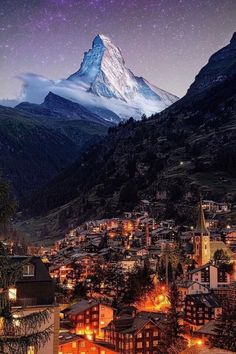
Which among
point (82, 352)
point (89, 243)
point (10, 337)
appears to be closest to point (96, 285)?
point (82, 352)

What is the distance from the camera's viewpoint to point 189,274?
114 metres

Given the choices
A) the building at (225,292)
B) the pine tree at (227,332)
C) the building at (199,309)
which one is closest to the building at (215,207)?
the building at (225,292)

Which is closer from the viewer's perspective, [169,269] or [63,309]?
[63,309]

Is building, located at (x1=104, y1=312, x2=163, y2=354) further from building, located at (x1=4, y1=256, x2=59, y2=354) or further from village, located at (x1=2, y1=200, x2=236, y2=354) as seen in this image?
building, located at (x1=4, y1=256, x2=59, y2=354)

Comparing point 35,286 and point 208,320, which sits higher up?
point 35,286

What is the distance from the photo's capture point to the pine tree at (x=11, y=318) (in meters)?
15.2

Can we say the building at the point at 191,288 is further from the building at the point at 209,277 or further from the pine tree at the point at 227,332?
the pine tree at the point at 227,332

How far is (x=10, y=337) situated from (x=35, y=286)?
1135 cm

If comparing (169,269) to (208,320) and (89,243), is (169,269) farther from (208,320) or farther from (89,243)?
(89,243)

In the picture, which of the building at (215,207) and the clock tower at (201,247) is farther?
the building at (215,207)

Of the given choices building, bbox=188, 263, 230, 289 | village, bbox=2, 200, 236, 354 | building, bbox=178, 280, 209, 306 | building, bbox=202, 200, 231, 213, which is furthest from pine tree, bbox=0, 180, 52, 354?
building, bbox=202, 200, 231, 213

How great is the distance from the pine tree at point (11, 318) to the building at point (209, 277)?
98.2 meters

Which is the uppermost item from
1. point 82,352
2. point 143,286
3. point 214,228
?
point 214,228

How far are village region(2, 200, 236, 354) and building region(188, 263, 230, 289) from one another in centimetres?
21
